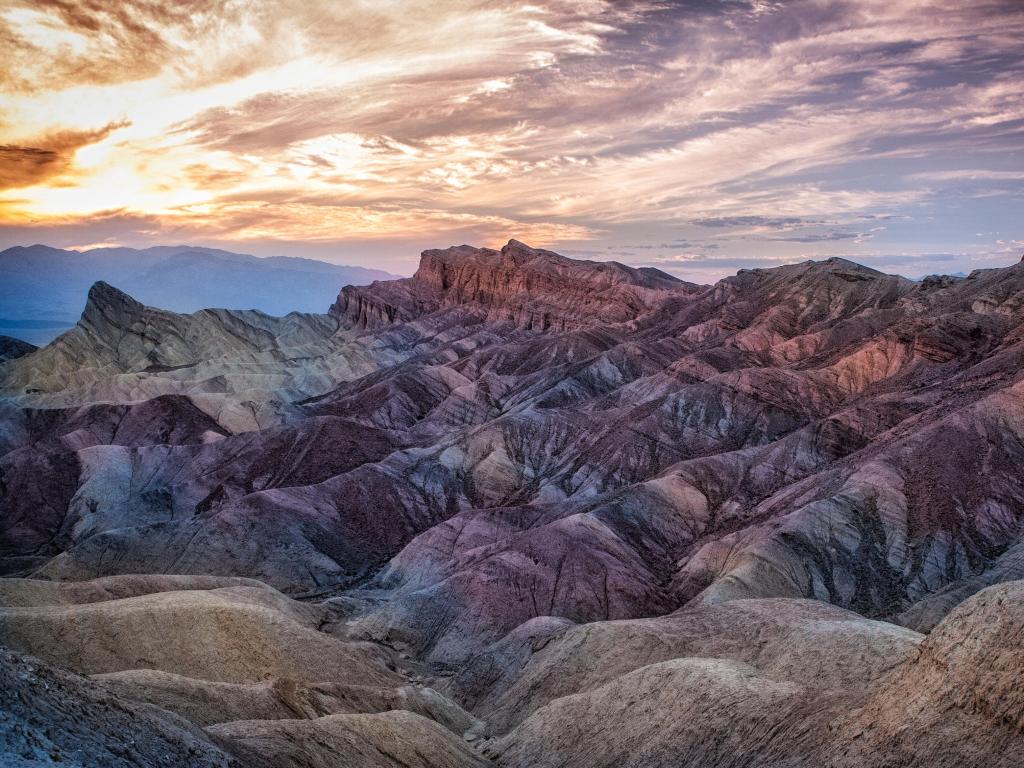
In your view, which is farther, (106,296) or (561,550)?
(106,296)

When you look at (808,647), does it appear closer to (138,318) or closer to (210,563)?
(210,563)

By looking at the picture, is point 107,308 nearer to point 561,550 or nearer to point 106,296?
point 106,296

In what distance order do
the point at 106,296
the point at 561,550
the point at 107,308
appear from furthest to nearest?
the point at 106,296 < the point at 107,308 < the point at 561,550

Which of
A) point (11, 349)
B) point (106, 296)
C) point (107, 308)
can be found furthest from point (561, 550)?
point (11, 349)

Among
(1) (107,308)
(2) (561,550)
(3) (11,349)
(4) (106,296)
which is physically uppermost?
(4) (106,296)

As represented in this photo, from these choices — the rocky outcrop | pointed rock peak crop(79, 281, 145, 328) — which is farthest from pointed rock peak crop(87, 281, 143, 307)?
the rocky outcrop

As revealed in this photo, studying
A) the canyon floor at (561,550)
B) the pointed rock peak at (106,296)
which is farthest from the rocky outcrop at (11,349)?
the canyon floor at (561,550)

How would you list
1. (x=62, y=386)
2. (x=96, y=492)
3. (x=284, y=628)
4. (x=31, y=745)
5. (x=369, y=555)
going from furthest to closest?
(x=62, y=386), (x=96, y=492), (x=369, y=555), (x=284, y=628), (x=31, y=745)

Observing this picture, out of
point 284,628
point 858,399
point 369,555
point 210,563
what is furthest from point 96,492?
point 858,399

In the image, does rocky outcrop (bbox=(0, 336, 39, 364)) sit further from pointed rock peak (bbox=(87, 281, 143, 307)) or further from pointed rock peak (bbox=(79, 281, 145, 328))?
pointed rock peak (bbox=(87, 281, 143, 307))
